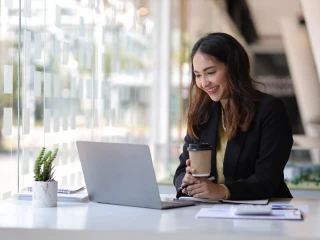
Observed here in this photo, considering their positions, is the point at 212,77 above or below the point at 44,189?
above

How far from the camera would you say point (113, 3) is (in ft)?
20.7

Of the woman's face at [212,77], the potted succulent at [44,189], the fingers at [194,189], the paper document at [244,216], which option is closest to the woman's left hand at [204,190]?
the fingers at [194,189]

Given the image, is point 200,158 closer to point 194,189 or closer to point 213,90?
point 194,189

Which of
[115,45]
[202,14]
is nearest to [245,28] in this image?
[202,14]

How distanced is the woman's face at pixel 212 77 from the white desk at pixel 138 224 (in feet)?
1.95

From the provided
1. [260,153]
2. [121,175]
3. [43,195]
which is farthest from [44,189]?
[260,153]

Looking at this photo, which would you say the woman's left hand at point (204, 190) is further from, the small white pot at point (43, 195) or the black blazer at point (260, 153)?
the small white pot at point (43, 195)

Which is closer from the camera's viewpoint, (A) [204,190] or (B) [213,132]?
(A) [204,190]

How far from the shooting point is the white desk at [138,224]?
2.20 m

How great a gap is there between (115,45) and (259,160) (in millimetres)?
4001

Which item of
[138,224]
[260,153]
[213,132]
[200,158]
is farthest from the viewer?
[213,132]

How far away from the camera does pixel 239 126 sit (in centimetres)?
306

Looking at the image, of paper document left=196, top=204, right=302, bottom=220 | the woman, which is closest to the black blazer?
the woman

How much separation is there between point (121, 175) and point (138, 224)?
44 centimetres
